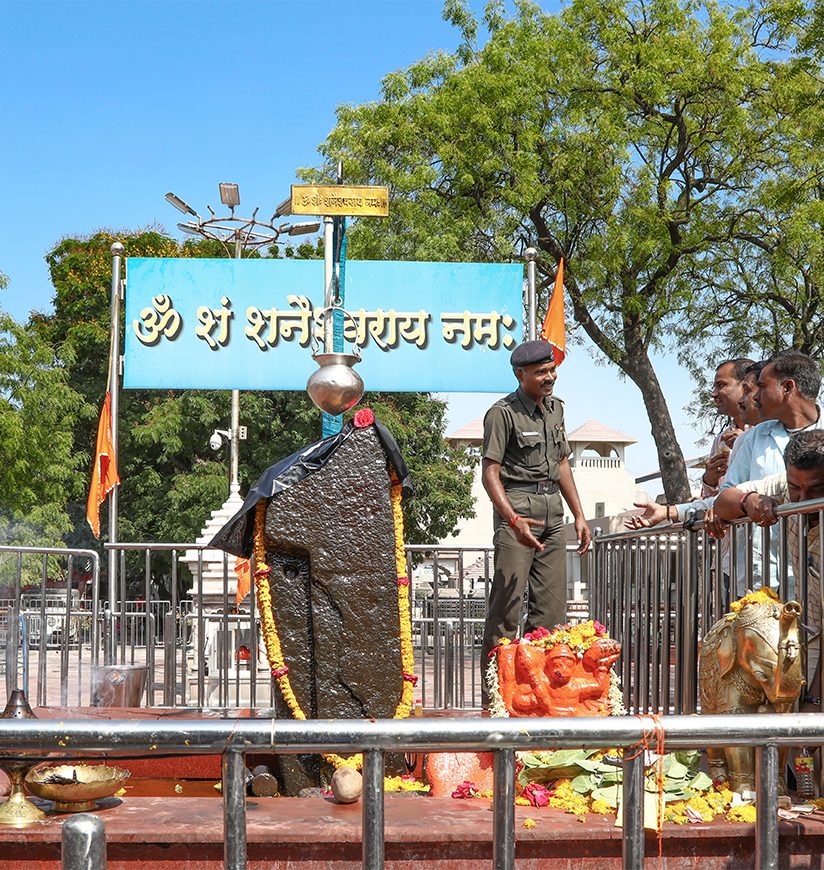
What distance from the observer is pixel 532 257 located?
10141mm

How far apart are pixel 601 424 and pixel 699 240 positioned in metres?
31.7

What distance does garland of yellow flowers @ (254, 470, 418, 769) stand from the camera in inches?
179

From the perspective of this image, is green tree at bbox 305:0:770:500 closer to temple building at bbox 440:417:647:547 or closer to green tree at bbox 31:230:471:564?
green tree at bbox 31:230:471:564

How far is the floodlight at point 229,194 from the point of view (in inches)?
657

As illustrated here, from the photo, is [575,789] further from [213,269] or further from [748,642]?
[213,269]

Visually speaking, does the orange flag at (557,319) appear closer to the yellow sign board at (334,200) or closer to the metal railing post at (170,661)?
the metal railing post at (170,661)

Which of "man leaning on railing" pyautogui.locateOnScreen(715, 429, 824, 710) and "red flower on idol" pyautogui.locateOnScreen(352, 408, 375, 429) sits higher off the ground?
"red flower on idol" pyautogui.locateOnScreen(352, 408, 375, 429)

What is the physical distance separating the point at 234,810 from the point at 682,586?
3.31 m

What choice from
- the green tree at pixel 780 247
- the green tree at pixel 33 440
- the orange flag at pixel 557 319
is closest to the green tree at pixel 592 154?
the green tree at pixel 780 247

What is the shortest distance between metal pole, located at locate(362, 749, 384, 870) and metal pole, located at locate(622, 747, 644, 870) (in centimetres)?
52

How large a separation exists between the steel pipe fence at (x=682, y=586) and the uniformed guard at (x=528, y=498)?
399mm

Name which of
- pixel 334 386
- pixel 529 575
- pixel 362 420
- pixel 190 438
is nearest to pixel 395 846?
pixel 362 420

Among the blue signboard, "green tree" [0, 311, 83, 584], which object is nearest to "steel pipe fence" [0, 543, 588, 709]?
the blue signboard

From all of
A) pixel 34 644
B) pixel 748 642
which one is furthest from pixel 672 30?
pixel 748 642
